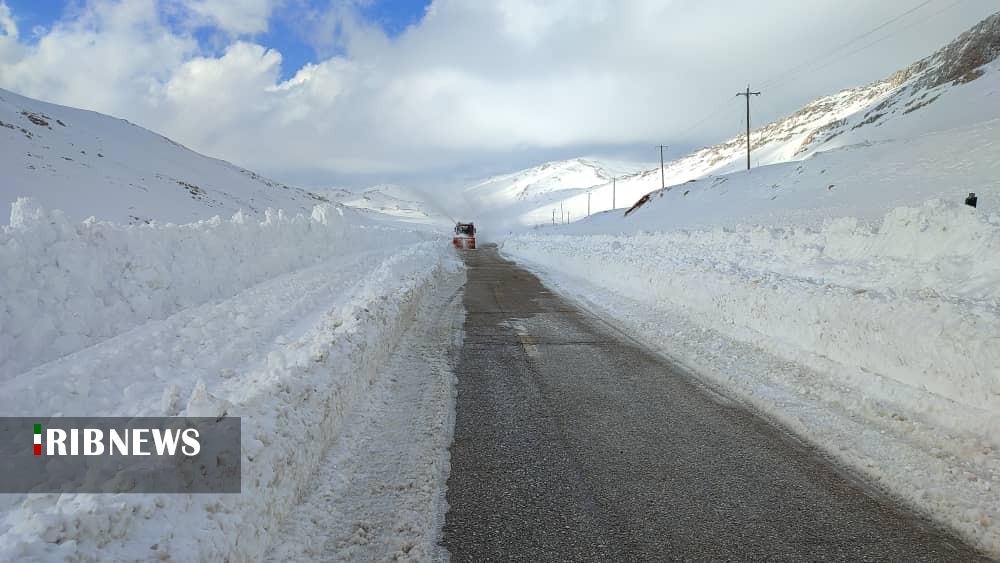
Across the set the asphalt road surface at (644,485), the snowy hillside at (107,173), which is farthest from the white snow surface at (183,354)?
the snowy hillside at (107,173)

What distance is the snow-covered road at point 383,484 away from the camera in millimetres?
3355

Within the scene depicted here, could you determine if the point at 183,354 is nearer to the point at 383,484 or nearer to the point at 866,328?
the point at 383,484

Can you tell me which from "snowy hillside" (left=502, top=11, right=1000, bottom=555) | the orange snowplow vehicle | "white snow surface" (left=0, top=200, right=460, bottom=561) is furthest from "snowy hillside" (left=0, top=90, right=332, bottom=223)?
"snowy hillside" (left=502, top=11, right=1000, bottom=555)

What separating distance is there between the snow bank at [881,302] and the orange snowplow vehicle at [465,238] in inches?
1285

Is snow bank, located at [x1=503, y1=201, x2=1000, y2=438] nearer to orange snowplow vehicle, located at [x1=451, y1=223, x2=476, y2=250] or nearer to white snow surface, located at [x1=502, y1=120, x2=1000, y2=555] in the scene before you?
white snow surface, located at [x1=502, y1=120, x2=1000, y2=555]

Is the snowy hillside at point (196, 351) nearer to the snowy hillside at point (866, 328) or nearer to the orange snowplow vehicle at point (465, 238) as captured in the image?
the snowy hillside at point (866, 328)

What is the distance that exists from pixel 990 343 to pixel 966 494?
2.15m

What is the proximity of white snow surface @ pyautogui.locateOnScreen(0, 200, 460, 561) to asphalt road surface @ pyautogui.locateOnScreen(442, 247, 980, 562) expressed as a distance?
4.18 feet

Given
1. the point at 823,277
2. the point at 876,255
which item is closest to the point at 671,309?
the point at 823,277

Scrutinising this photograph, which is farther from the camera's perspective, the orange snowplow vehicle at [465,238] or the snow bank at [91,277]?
the orange snowplow vehicle at [465,238]

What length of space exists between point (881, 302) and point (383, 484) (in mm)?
6587

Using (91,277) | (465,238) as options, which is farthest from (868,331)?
(465,238)

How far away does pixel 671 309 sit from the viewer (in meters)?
12.2

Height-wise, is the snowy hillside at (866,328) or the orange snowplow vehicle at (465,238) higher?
the orange snowplow vehicle at (465,238)
